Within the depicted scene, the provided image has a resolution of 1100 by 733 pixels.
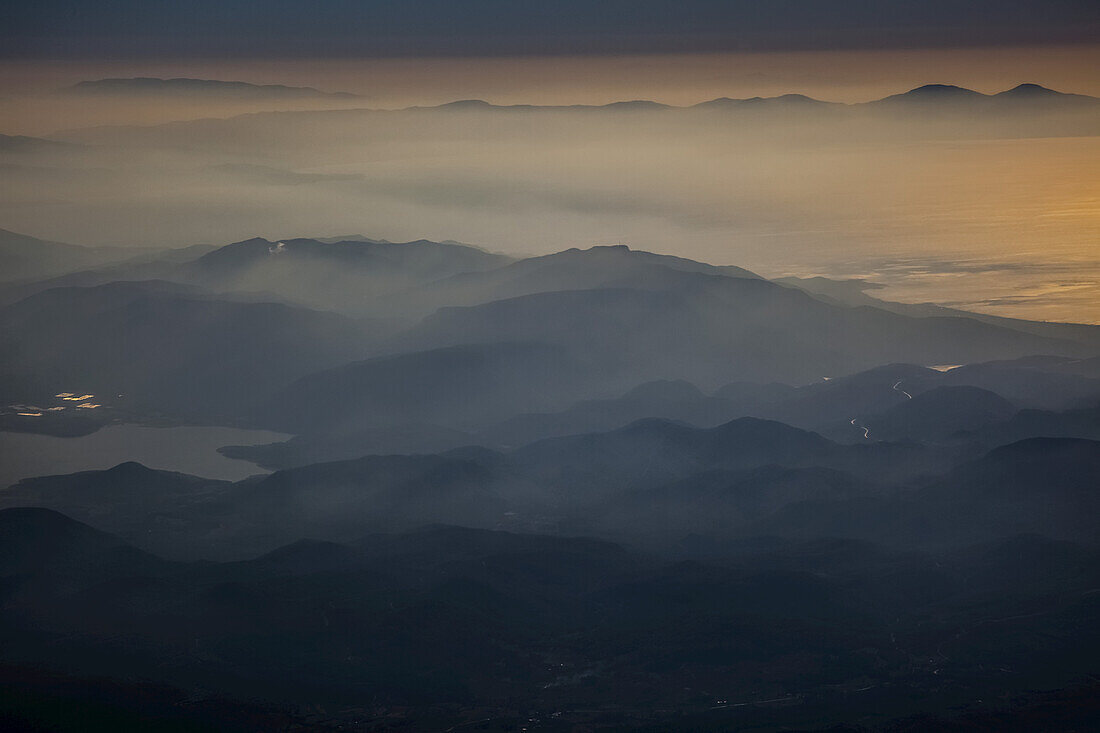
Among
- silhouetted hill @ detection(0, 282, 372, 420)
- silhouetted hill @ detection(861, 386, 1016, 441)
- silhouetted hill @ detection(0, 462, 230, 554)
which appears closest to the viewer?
silhouetted hill @ detection(0, 462, 230, 554)

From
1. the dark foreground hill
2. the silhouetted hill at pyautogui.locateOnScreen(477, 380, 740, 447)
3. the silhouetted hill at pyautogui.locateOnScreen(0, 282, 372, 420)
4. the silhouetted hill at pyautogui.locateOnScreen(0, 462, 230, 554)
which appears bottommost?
the dark foreground hill

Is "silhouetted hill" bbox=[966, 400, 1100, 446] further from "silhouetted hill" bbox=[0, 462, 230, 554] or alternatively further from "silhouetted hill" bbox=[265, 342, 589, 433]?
"silhouetted hill" bbox=[0, 462, 230, 554]

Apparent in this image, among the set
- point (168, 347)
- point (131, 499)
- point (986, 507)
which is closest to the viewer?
point (986, 507)

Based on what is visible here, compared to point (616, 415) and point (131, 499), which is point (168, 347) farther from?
point (616, 415)

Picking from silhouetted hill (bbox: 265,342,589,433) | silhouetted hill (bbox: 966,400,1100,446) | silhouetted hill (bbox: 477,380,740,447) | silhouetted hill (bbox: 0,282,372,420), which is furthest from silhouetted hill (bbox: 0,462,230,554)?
silhouetted hill (bbox: 966,400,1100,446)

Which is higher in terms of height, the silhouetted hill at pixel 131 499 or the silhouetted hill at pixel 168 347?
the silhouetted hill at pixel 168 347

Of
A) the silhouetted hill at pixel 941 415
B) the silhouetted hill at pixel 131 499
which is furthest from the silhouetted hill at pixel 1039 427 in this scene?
the silhouetted hill at pixel 131 499

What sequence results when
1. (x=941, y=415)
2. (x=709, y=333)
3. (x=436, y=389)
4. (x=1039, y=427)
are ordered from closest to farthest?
(x=1039, y=427)
(x=941, y=415)
(x=436, y=389)
(x=709, y=333)

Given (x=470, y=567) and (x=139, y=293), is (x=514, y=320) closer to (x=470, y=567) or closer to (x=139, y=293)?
(x=139, y=293)

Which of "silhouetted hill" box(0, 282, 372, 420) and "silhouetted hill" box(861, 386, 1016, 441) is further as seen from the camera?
"silhouetted hill" box(0, 282, 372, 420)

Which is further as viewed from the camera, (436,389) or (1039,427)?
(436,389)

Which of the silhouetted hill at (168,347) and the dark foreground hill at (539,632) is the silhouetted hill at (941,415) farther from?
the silhouetted hill at (168,347)

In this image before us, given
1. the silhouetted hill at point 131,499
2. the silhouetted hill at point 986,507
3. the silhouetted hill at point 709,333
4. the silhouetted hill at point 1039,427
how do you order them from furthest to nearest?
1. the silhouetted hill at point 709,333
2. the silhouetted hill at point 1039,427
3. the silhouetted hill at point 131,499
4. the silhouetted hill at point 986,507

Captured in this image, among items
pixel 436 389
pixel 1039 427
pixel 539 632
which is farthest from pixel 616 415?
pixel 539 632
